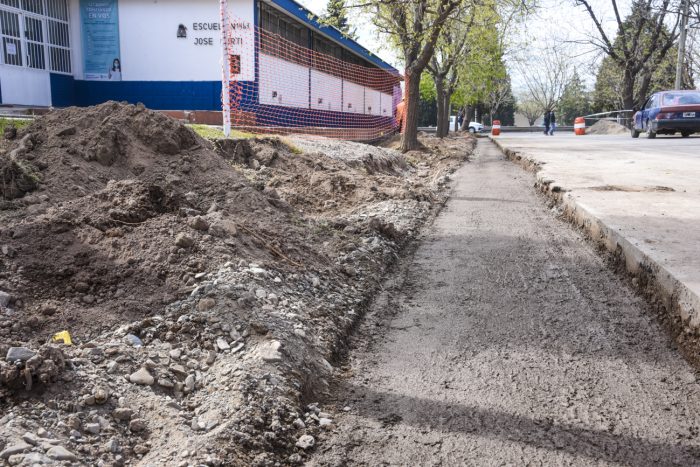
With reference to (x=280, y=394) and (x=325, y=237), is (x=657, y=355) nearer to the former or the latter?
(x=280, y=394)

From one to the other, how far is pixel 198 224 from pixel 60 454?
2.07 meters

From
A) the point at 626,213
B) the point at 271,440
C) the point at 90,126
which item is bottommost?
the point at 271,440

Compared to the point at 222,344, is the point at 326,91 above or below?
above

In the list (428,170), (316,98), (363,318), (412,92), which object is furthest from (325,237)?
(316,98)

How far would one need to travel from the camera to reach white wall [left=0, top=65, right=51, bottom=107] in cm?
1420

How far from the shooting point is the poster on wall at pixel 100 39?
16.4 metres

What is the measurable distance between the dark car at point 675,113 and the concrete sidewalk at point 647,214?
36.6ft

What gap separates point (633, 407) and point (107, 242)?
304 cm

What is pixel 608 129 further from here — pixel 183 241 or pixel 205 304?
pixel 205 304

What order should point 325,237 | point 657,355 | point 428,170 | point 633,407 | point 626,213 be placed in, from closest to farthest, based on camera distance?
point 633,407 → point 657,355 → point 325,237 → point 626,213 → point 428,170

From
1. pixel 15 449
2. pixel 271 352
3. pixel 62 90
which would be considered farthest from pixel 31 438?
pixel 62 90

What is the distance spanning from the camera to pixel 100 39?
1659 centimetres

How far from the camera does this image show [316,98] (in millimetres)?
20656

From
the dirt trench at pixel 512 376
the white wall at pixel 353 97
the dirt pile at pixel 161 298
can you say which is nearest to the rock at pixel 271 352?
the dirt pile at pixel 161 298
